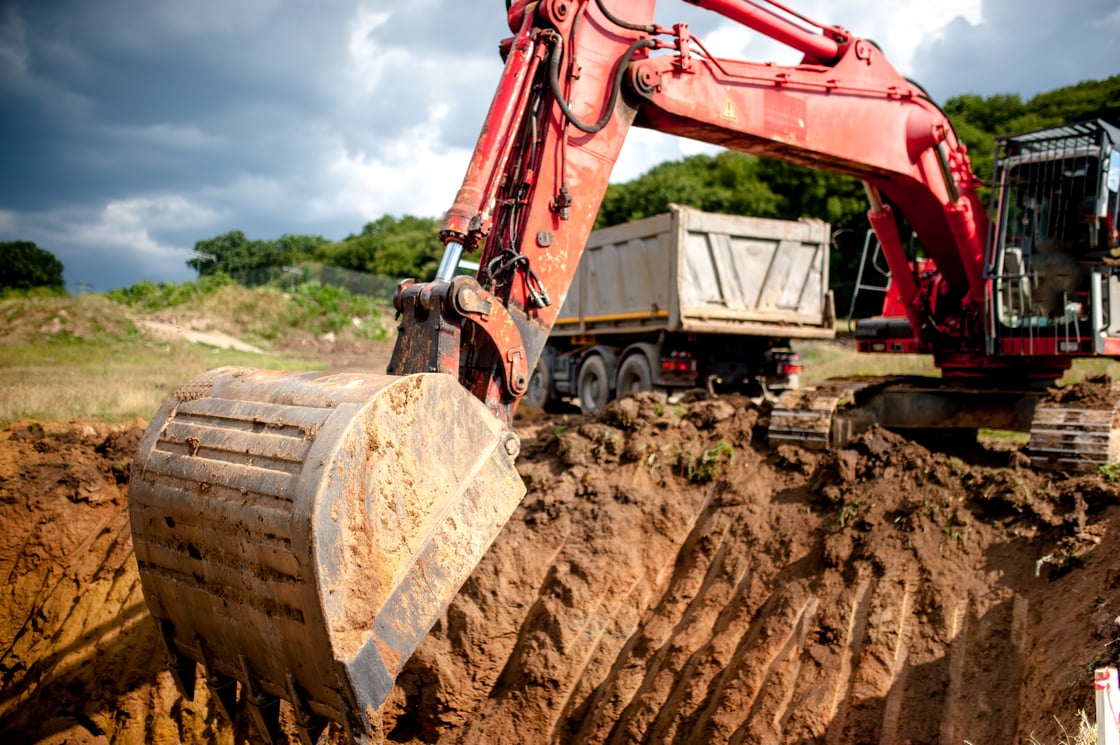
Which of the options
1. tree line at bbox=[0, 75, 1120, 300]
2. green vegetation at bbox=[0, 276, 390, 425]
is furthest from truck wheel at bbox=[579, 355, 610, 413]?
tree line at bbox=[0, 75, 1120, 300]

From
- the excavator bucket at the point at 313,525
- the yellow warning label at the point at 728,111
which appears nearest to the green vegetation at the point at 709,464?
A: the yellow warning label at the point at 728,111

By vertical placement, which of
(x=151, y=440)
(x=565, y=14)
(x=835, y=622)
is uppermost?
(x=565, y=14)

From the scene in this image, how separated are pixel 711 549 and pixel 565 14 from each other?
11.4 feet

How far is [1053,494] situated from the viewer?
17.3ft

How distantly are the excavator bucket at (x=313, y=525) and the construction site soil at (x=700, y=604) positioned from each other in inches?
25.7

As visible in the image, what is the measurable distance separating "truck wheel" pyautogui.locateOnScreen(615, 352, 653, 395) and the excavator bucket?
898 cm

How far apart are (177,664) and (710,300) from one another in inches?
369

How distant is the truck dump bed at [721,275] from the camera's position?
39.7 feet

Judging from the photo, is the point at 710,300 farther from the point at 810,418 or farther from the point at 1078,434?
the point at 1078,434

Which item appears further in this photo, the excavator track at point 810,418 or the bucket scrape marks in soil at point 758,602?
the excavator track at point 810,418

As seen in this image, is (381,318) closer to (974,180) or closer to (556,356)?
(556,356)

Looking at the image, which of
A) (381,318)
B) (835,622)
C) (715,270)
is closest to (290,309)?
(381,318)

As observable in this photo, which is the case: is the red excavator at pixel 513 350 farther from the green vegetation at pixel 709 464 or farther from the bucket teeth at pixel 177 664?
the green vegetation at pixel 709 464

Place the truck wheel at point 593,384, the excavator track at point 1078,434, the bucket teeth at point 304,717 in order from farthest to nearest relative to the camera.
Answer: the truck wheel at point 593,384 → the excavator track at point 1078,434 → the bucket teeth at point 304,717
